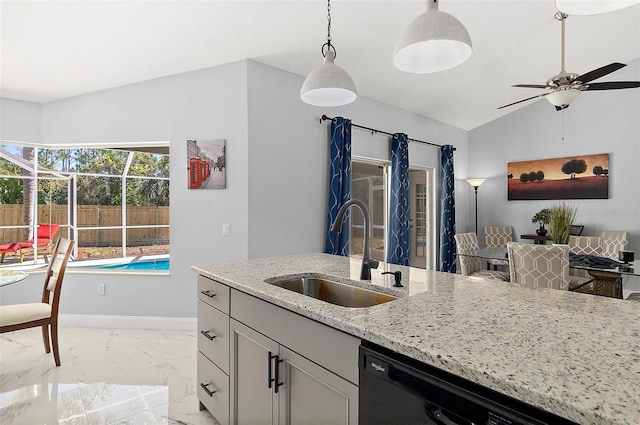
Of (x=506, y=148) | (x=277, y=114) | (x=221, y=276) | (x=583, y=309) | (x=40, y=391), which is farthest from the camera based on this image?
(x=506, y=148)

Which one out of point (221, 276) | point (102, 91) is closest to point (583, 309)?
point (221, 276)

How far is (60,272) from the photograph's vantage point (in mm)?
2801

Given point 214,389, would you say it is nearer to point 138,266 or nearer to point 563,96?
point 138,266

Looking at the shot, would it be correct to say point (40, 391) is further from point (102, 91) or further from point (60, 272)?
point (102, 91)

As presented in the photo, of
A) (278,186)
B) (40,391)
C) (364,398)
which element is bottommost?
(40,391)

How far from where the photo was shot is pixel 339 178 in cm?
399

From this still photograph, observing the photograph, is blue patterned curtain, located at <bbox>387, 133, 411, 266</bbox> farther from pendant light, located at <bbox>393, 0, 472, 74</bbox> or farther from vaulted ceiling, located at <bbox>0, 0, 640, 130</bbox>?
pendant light, located at <bbox>393, 0, 472, 74</bbox>

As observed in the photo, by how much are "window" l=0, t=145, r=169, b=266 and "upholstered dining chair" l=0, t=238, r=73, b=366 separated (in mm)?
942

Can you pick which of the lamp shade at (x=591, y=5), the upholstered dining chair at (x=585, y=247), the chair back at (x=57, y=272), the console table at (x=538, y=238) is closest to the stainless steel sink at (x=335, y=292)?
the lamp shade at (x=591, y=5)

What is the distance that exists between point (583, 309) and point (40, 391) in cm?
323

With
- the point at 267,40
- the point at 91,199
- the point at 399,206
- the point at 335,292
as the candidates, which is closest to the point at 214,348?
the point at 335,292

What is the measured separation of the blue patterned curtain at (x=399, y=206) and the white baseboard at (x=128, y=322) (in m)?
2.69

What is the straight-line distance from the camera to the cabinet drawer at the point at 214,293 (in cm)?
182

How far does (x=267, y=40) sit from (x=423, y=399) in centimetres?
312
